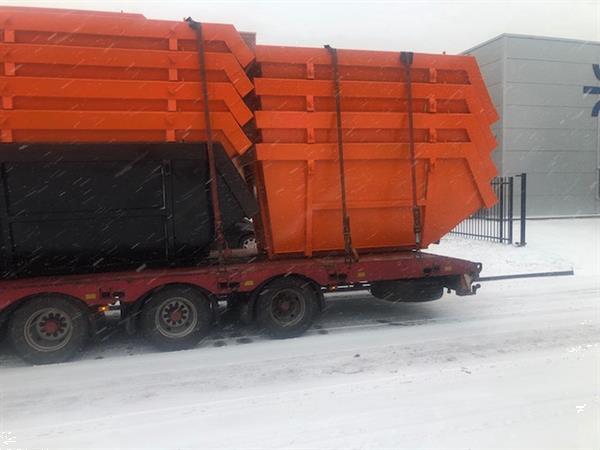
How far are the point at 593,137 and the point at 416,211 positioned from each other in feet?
60.3

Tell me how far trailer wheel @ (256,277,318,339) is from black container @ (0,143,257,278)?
0.94m

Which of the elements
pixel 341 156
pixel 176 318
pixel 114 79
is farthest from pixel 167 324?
pixel 341 156

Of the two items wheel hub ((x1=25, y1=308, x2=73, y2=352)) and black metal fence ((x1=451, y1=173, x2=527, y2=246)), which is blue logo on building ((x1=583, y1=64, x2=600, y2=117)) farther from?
wheel hub ((x1=25, y1=308, x2=73, y2=352))

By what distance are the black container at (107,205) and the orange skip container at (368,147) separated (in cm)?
69

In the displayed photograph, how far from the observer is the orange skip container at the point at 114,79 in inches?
223

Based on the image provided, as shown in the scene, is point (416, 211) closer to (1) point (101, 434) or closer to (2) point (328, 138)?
(2) point (328, 138)

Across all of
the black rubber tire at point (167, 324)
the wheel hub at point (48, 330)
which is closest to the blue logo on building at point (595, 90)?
the black rubber tire at point (167, 324)

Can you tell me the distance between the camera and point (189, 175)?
6324 mm

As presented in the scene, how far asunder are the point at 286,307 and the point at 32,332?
2.80 meters

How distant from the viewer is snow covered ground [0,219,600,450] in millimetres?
3998

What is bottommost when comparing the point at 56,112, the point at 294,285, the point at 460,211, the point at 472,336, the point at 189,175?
the point at 472,336

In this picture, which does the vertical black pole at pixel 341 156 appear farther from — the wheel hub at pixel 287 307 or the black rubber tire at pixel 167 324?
the black rubber tire at pixel 167 324

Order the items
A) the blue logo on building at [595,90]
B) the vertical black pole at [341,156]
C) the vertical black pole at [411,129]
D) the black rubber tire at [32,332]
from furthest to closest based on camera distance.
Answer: the blue logo on building at [595,90] < the vertical black pole at [411,129] < the vertical black pole at [341,156] < the black rubber tire at [32,332]

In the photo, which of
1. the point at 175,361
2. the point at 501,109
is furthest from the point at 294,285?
the point at 501,109
